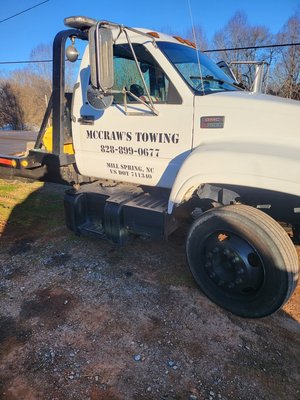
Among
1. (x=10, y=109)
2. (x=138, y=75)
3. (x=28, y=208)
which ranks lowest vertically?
(x=28, y=208)

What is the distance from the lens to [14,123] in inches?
1590

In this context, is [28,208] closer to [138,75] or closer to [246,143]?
[138,75]

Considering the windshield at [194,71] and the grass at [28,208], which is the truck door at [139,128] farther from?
the grass at [28,208]

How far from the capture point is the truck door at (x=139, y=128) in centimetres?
323

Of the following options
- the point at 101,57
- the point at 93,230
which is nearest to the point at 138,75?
the point at 101,57

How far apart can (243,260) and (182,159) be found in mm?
1155

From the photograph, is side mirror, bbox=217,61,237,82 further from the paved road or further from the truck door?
the paved road

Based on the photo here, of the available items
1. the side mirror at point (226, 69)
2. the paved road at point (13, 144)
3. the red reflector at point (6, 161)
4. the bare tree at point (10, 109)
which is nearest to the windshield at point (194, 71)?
the side mirror at point (226, 69)

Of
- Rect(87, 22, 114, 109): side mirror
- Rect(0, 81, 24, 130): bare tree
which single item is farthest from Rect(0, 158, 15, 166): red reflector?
Rect(0, 81, 24, 130): bare tree

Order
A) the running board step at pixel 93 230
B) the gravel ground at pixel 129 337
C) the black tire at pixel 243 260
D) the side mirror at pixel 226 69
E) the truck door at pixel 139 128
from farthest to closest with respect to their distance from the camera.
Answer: the side mirror at pixel 226 69
the running board step at pixel 93 230
the truck door at pixel 139 128
the black tire at pixel 243 260
the gravel ground at pixel 129 337

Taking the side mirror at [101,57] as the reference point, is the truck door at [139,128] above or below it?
below

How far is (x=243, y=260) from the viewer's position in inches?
109

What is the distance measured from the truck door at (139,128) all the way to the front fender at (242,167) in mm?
395

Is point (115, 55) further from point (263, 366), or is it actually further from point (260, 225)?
point (263, 366)
